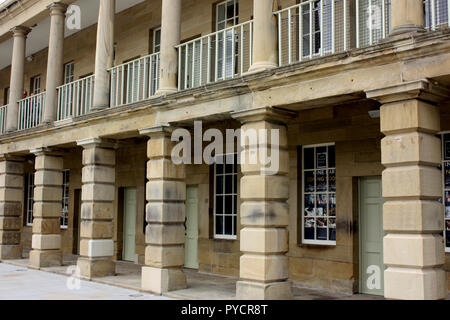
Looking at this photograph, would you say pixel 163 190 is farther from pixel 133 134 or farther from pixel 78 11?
pixel 78 11

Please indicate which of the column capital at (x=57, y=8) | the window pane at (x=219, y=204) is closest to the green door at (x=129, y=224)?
the window pane at (x=219, y=204)

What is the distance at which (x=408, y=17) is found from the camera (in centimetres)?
662

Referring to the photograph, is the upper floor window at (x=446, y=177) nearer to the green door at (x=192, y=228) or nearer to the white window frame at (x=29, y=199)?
the green door at (x=192, y=228)

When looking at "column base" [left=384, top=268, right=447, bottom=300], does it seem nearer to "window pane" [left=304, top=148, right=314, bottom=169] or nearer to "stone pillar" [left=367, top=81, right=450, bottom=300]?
"stone pillar" [left=367, top=81, right=450, bottom=300]

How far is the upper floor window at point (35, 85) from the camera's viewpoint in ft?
64.2

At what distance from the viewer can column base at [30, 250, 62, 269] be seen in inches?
555

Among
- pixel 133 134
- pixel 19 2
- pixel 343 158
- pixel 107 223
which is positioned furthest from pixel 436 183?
pixel 19 2

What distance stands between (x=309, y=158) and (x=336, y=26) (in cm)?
287

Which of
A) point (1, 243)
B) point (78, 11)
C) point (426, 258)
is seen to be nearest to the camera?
point (426, 258)

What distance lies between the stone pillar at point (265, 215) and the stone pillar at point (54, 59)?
23.7ft

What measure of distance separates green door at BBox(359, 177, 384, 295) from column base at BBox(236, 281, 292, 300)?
2.18 meters

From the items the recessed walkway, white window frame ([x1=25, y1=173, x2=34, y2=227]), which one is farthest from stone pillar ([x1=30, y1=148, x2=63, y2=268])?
white window frame ([x1=25, y1=173, x2=34, y2=227])

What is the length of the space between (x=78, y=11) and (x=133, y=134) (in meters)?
5.41

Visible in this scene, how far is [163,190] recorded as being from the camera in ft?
33.7
